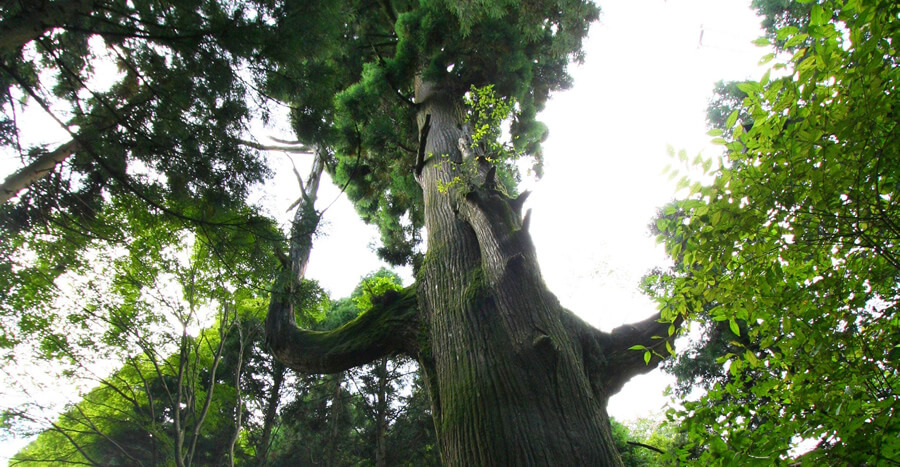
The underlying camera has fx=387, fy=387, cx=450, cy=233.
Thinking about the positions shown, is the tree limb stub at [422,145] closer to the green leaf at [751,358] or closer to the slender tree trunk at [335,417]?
the green leaf at [751,358]

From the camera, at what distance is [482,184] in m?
3.35

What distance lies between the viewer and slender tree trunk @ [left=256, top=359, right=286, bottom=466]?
1031 centimetres

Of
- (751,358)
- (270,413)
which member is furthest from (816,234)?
(270,413)

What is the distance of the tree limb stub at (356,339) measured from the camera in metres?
3.01

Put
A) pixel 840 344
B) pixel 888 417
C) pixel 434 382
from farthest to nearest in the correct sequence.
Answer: pixel 434 382 → pixel 840 344 → pixel 888 417

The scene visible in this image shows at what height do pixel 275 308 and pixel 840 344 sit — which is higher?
pixel 275 308

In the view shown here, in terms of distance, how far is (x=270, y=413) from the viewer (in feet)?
36.9

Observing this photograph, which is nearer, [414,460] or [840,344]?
[840,344]

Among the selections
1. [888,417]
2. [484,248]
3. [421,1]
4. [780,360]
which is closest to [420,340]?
[484,248]

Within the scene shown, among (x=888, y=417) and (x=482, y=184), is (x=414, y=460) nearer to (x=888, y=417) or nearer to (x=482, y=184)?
(x=482, y=184)

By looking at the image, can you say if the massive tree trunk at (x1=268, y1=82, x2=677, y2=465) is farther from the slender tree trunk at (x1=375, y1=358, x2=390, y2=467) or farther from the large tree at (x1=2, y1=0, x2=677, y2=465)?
the slender tree trunk at (x1=375, y1=358, x2=390, y2=467)

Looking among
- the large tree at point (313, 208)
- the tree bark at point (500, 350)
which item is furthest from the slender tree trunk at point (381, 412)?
the tree bark at point (500, 350)

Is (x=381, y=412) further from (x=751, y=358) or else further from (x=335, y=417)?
(x=751, y=358)

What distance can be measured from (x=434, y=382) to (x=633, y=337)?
4.62 ft
